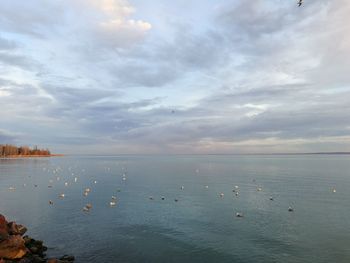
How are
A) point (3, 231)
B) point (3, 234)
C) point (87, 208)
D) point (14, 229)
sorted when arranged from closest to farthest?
1. point (3, 234)
2. point (3, 231)
3. point (14, 229)
4. point (87, 208)

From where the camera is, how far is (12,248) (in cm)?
2689

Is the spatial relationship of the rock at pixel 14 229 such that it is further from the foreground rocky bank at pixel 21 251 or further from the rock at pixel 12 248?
the rock at pixel 12 248

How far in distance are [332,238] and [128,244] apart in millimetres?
21050

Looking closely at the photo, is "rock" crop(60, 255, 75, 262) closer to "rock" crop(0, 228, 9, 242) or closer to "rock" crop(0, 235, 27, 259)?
"rock" crop(0, 235, 27, 259)

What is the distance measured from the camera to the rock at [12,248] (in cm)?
2642

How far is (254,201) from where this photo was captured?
55.2 metres

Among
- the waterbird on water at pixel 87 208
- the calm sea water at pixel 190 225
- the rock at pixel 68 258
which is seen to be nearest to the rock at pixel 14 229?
the calm sea water at pixel 190 225

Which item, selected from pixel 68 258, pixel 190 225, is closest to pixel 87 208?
pixel 190 225

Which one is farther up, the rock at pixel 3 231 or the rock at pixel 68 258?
the rock at pixel 3 231

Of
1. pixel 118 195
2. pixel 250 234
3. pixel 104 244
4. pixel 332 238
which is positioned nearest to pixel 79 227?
pixel 104 244

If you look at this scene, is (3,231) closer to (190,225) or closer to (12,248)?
(12,248)

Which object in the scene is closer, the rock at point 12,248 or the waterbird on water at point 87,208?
the rock at point 12,248

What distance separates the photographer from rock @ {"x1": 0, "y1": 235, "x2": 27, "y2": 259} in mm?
26422

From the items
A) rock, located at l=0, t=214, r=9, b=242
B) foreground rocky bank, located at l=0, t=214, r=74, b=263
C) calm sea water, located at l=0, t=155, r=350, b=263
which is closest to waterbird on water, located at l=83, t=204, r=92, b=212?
calm sea water, located at l=0, t=155, r=350, b=263
